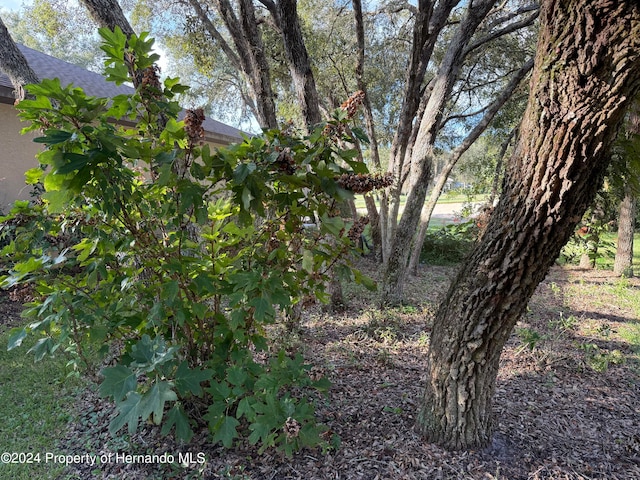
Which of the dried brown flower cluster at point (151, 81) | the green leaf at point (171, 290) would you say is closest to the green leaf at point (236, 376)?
the green leaf at point (171, 290)

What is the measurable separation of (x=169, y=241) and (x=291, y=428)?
1.11 m

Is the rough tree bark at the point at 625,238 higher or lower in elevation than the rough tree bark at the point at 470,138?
lower

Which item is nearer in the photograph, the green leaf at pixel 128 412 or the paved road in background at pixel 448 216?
the green leaf at pixel 128 412

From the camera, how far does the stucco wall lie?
5.99 meters

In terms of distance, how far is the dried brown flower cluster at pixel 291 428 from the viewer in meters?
1.78

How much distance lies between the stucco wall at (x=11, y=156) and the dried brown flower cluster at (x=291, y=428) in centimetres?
640

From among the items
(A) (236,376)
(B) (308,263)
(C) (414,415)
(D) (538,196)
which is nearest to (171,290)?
(A) (236,376)

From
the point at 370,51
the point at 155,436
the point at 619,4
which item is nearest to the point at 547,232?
the point at 619,4

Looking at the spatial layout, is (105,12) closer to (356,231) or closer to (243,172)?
(243,172)

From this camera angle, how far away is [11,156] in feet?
20.1

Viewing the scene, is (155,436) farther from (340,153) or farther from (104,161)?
(340,153)

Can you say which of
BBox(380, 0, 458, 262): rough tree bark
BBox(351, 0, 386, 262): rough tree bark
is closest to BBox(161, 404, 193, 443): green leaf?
BBox(351, 0, 386, 262): rough tree bark

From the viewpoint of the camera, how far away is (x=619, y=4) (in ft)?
3.84

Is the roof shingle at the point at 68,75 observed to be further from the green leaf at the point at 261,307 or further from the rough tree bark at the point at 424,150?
the green leaf at the point at 261,307
